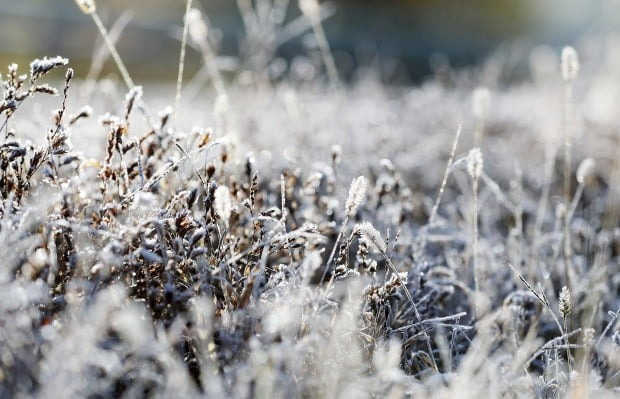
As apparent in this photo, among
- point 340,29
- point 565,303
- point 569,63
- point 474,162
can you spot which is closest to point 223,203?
point 474,162

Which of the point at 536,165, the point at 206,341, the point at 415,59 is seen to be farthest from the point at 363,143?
the point at 415,59

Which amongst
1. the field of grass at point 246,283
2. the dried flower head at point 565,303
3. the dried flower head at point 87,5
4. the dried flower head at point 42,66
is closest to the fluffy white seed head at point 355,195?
the field of grass at point 246,283

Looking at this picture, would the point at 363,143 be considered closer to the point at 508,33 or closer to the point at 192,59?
the point at 192,59

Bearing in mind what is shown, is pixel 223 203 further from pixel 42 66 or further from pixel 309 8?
pixel 309 8

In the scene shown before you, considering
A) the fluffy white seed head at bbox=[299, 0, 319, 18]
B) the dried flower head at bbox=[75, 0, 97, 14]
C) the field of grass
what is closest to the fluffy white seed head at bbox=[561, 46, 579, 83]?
the field of grass

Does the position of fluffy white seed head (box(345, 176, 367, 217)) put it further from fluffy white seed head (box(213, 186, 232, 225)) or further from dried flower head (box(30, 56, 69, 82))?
dried flower head (box(30, 56, 69, 82))

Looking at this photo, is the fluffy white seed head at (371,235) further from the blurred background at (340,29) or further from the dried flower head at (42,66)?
the blurred background at (340,29)
